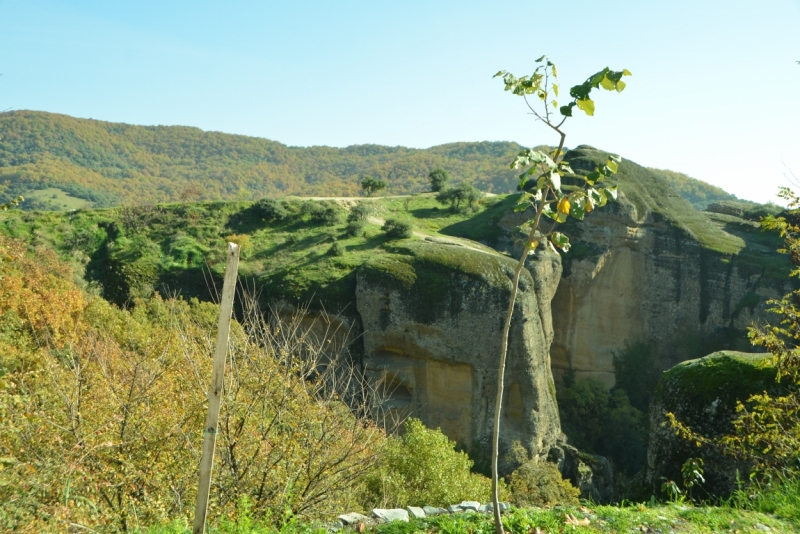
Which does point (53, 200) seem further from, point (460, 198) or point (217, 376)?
point (217, 376)

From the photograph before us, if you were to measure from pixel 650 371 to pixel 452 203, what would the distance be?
47.0 feet

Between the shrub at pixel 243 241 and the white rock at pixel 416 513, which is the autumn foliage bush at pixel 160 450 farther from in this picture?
the shrub at pixel 243 241

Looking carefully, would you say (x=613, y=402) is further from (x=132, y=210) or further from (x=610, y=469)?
(x=132, y=210)

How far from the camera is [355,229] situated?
99.0 ft

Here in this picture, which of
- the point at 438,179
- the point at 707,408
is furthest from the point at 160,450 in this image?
the point at 438,179

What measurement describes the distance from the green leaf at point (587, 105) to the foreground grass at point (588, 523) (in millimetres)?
3901

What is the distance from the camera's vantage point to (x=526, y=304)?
81.6 feet

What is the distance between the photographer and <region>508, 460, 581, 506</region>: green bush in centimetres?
2019

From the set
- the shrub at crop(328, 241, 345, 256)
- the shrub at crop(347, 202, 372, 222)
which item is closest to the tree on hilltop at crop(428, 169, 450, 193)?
the shrub at crop(347, 202, 372, 222)

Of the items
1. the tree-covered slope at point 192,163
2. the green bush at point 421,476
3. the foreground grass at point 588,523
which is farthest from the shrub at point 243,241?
the tree-covered slope at point 192,163

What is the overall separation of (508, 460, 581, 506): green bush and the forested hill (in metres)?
38.7

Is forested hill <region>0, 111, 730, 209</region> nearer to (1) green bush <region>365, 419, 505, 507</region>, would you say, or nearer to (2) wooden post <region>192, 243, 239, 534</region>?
(1) green bush <region>365, 419, 505, 507</region>

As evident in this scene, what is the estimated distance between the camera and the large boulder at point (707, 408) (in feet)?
33.3

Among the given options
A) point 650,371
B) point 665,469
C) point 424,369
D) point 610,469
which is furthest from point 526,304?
point 665,469
